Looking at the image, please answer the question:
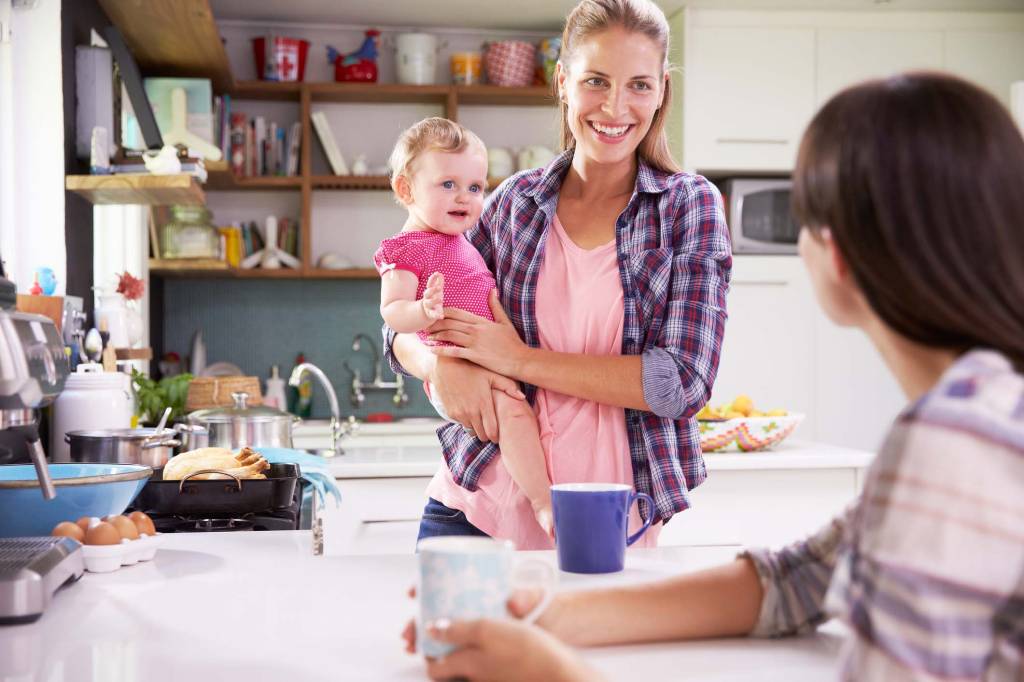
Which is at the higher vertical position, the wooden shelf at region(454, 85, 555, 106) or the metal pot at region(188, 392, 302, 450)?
the wooden shelf at region(454, 85, 555, 106)

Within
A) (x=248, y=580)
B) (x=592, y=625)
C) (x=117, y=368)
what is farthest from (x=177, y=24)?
(x=592, y=625)

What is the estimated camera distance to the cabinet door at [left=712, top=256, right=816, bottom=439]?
438 cm

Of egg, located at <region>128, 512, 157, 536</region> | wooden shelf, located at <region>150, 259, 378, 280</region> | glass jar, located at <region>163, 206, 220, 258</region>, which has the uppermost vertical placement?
glass jar, located at <region>163, 206, 220, 258</region>

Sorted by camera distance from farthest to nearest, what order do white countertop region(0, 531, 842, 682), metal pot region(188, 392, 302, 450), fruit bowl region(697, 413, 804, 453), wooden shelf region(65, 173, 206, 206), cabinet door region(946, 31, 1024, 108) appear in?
cabinet door region(946, 31, 1024, 108) → fruit bowl region(697, 413, 804, 453) → wooden shelf region(65, 173, 206, 206) → metal pot region(188, 392, 302, 450) → white countertop region(0, 531, 842, 682)

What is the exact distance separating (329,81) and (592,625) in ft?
13.3

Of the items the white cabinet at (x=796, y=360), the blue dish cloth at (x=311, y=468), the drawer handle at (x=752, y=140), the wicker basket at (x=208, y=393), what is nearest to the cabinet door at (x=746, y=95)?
the drawer handle at (x=752, y=140)

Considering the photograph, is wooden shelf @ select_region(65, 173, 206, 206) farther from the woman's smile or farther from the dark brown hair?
the dark brown hair

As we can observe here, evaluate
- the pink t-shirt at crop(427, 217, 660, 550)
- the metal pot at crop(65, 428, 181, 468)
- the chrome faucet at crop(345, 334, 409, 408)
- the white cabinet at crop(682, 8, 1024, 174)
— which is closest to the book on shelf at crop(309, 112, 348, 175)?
the chrome faucet at crop(345, 334, 409, 408)

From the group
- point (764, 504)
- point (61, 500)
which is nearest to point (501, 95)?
point (764, 504)

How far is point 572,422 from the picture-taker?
1591 millimetres

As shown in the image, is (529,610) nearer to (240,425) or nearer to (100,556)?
(100,556)

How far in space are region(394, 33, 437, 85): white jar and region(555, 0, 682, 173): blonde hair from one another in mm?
2921

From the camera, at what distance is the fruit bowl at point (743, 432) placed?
3.27 m

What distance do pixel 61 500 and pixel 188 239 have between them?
2.74m
